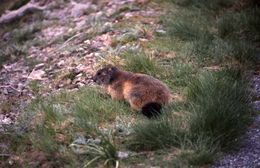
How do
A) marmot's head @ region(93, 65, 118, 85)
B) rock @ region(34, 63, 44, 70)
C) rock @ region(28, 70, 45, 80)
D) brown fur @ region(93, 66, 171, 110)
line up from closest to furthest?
brown fur @ region(93, 66, 171, 110) < marmot's head @ region(93, 65, 118, 85) < rock @ region(28, 70, 45, 80) < rock @ region(34, 63, 44, 70)

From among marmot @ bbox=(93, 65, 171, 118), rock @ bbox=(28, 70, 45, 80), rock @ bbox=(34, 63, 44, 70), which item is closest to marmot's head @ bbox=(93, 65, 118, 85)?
marmot @ bbox=(93, 65, 171, 118)

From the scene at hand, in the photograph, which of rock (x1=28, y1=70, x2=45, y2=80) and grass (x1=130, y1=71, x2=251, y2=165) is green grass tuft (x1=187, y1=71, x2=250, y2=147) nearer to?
grass (x1=130, y1=71, x2=251, y2=165)

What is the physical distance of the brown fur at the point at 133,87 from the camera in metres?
6.22

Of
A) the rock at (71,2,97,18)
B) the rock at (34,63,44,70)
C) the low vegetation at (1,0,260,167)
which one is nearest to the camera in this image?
the low vegetation at (1,0,260,167)

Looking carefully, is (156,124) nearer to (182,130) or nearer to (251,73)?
(182,130)

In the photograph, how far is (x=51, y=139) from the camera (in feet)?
18.5

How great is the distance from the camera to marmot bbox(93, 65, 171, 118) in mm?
6094

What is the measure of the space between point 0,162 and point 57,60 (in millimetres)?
3819

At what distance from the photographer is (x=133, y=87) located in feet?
21.2

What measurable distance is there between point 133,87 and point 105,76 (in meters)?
0.75

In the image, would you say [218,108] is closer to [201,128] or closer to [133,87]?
[201,128]

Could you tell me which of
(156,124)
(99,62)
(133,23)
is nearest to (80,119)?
(156,124)

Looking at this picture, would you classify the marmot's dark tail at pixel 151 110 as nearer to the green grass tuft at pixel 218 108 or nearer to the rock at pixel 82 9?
the green grass tuft at pixel 218 108

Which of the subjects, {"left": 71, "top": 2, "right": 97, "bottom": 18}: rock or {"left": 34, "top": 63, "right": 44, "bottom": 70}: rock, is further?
{"left": 71, "top": 2, "right": 97, "bottom": 18}: rock
